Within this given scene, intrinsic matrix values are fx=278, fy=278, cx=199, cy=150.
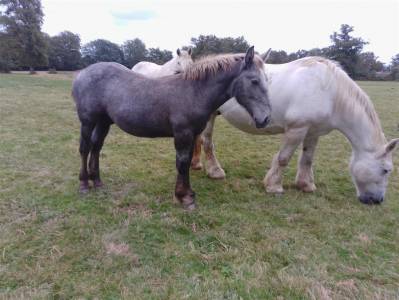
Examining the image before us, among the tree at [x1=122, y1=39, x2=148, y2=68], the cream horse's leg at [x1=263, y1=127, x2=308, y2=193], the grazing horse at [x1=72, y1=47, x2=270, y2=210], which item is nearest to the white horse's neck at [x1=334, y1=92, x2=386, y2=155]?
the cream horse's leg at [x1=263, y1=127, x2=308, y2=193]

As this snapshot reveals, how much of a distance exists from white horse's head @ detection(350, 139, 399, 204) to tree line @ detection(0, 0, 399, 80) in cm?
2884

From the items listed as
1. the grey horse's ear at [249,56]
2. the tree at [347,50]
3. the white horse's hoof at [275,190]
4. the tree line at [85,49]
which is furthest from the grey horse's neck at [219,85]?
the tree at [347,50]

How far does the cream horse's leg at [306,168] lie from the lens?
416cm

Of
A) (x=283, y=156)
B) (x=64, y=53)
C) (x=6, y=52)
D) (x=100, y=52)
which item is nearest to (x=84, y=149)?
(x=283, y=156)

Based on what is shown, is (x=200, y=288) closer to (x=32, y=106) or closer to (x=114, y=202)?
(x=114, y=202)

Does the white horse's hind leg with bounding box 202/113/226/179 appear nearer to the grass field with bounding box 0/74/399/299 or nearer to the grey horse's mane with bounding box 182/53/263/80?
the grass field with bounding box 0/74/399/299

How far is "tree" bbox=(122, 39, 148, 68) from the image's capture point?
4143 cm

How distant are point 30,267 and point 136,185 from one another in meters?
1.96

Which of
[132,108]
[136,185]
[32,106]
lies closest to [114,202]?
[136,185]

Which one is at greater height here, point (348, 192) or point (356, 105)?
point (356, 105)

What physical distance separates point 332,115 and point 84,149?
3322mm

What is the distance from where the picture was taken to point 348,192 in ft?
13.8

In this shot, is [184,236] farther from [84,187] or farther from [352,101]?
[352,101]

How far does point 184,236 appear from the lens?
293 centimetres
